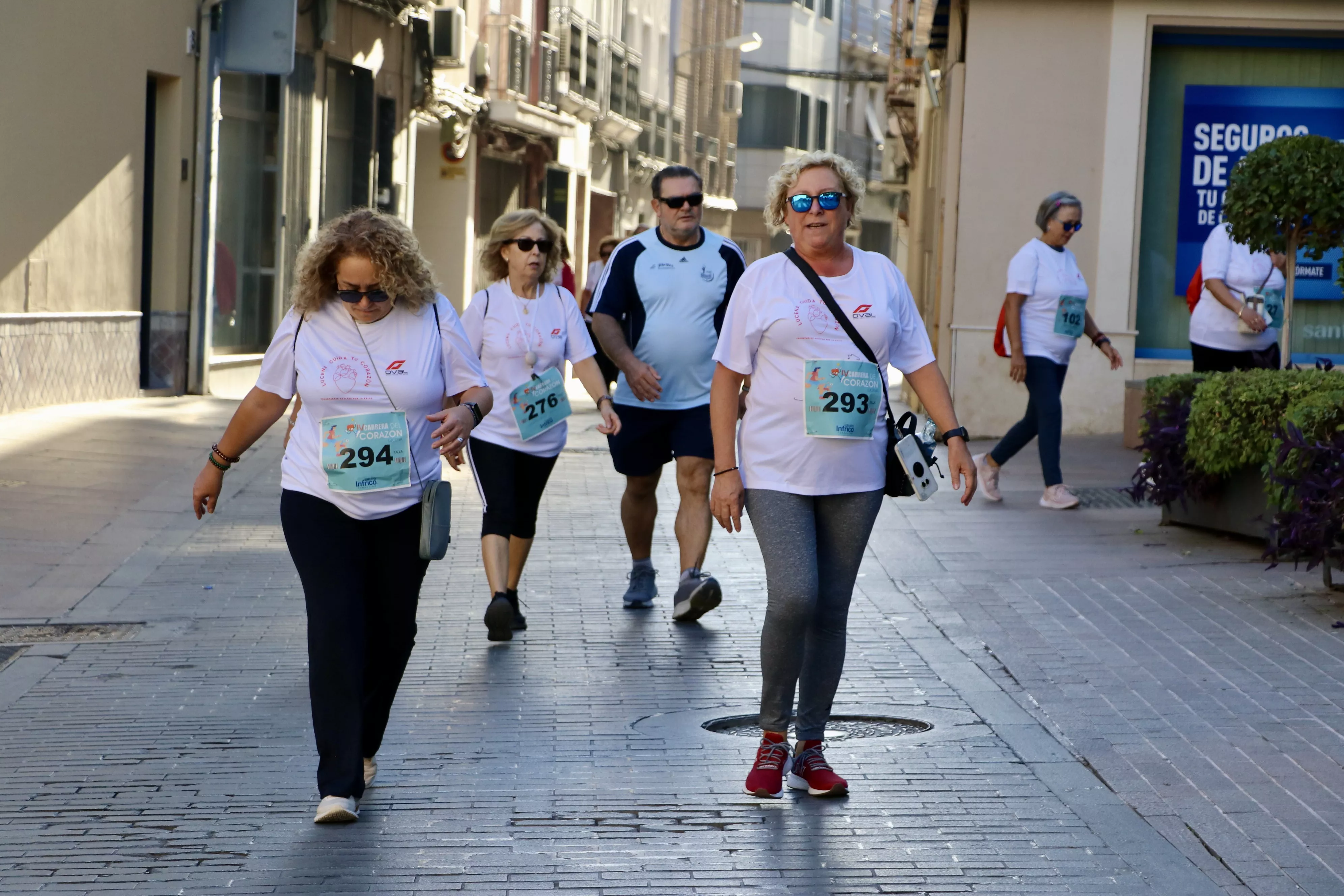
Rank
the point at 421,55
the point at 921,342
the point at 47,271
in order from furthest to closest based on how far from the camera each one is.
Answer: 1. the point at 421,55
2. the point at 47,271
3. the point at 921,342

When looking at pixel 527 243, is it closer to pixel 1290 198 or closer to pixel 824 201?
pixel 824 201

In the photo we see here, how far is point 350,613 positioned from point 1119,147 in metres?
12.1

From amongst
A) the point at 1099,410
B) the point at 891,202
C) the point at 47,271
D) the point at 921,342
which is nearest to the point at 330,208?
the point at 47,271

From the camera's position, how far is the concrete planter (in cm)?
945

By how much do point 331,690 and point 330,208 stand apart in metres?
17.6

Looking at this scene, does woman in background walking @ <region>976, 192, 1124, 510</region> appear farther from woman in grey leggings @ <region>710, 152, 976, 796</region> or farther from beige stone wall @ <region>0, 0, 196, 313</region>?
beige stone wall @ <region>0, 0, 196, 313</region>

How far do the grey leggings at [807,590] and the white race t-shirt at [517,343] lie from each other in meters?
2.43

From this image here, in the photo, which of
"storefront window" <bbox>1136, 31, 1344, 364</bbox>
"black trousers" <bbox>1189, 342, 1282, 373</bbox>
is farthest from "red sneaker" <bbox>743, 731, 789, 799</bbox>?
"storefront window" <bbox>1136, 31, 1344, 364</bbox>

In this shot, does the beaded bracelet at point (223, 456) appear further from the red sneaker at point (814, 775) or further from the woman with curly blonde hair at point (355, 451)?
the red sneaker at point (814, 775)

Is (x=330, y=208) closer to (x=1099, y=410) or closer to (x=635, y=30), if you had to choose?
(x=1099, y=410)

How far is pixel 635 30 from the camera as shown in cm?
3975

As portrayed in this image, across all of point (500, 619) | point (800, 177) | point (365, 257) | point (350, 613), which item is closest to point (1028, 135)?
point (500, 619)

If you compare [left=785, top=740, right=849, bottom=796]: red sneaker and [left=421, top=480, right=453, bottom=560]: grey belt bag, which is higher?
[left=421, top=480, right=453, bottom=560]: grey belt bag

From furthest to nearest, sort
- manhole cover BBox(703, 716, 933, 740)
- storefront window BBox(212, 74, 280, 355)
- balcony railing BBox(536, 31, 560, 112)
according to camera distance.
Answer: balcony railing BBox(536, 31, 560, 112), storefront window BBox(212, 74, 280, 355), manhole cover BBox(703, 716, 933, 740)
